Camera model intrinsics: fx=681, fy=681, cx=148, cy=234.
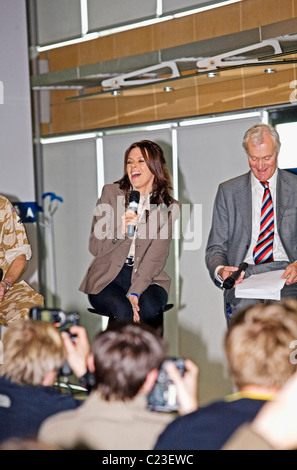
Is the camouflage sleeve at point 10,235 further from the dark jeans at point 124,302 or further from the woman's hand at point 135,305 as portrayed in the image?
the woman's hand at point 135,305

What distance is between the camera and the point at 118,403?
1888 mm

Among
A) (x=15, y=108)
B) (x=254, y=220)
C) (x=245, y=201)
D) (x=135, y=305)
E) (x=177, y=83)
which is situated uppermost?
(x=177, y=83)

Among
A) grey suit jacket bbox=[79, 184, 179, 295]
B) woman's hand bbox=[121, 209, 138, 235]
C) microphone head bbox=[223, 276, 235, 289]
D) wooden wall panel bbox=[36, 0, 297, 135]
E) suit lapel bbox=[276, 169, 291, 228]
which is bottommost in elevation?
microphone head bbox=[223, 276, 235, 289]

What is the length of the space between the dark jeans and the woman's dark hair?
502mm

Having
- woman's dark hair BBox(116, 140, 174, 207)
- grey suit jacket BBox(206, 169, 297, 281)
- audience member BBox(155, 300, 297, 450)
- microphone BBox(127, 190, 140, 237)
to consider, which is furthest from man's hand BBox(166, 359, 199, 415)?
woman's dark hair BBox(116, 140, 174, 207)

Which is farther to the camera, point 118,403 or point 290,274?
point 290,274

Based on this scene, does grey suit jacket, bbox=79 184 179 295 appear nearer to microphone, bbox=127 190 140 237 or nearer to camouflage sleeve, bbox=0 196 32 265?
microphone, bbox=127 190 140 237

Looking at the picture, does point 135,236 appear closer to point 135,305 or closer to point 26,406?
point 135,305

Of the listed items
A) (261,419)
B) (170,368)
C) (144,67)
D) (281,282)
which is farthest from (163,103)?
(261,419)

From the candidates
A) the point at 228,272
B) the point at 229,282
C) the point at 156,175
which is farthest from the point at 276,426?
the point at 156,175

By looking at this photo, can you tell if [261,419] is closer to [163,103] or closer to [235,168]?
[235,168]

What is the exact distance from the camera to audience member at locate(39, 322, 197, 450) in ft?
5.99

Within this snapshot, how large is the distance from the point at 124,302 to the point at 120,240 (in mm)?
390

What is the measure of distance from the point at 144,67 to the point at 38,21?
67.1 inches
